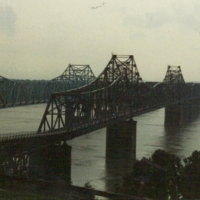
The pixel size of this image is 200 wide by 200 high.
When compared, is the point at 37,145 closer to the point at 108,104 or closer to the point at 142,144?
the point at 108,104

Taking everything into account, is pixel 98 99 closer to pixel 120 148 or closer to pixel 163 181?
pixel 120 148

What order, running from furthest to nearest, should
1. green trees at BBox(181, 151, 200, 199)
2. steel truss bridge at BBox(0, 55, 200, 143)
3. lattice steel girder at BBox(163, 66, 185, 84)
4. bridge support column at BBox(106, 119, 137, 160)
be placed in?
lattice steel girder at BBox(163, 66, 185, 84), bridge support column at BBox(106, 119, 137, 160), steel truss bridge at BBox(0, 55, 200, 143), green trees at BBox(181, 151, 200, 199)

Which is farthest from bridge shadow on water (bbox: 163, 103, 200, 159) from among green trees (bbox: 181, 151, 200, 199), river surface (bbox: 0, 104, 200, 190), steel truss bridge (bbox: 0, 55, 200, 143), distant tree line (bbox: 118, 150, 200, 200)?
distant tree line (bbox: 118, 150, 200, 200)

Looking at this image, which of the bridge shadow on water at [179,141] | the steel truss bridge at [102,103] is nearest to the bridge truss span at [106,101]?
the steel truss bridge at [102,103]

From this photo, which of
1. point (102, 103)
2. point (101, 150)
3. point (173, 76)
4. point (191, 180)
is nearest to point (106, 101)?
point (102, 103)

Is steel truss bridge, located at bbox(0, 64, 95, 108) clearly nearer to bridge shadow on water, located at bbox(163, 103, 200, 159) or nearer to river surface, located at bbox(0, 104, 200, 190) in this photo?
river surface, located at bbox(0, 104, 200, 190)

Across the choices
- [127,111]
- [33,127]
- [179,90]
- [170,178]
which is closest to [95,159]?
[127,111]
